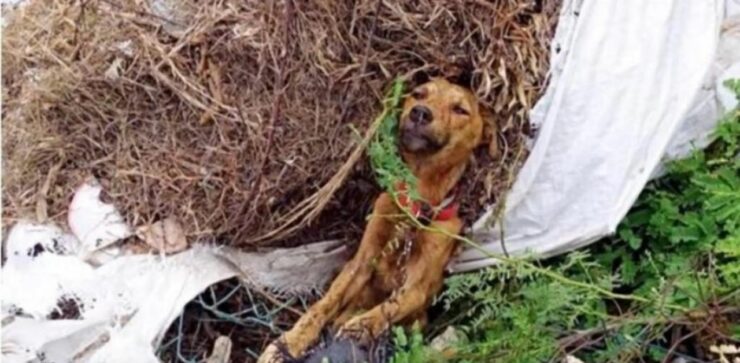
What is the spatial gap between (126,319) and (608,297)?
1.23m

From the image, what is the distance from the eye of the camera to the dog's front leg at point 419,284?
13.1ft

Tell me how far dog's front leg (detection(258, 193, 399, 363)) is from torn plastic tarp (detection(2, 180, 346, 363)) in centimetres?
14

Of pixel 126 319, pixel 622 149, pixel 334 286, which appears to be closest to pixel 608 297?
pixel 622 149

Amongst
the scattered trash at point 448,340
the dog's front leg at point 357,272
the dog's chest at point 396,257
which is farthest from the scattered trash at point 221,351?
the scattered trash at point 448,340

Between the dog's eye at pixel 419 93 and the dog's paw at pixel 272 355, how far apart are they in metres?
0.73

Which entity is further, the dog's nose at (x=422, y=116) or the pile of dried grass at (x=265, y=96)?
the pile of dried grass at (x=265, y=96)

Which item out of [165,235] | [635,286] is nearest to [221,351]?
[165,235]

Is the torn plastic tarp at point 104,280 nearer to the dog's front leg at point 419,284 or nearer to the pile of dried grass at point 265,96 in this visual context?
the pile of dried grass at point 265,96

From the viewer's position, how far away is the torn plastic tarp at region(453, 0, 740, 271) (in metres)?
4.06

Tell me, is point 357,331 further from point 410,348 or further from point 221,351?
point 221,351

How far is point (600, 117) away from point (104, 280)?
136cm

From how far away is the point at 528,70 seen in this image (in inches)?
161

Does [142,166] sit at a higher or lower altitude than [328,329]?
higher

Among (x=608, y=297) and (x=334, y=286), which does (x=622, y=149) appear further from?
(x=334, y=286)
